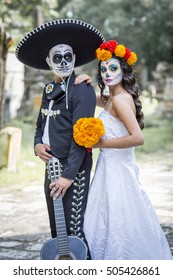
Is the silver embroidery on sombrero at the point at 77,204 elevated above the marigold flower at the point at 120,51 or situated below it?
below

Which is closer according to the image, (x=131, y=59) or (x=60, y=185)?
(x=60, y=185)

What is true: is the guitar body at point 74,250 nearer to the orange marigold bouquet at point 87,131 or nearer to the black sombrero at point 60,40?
the orange marigold bouquet at point 87,131

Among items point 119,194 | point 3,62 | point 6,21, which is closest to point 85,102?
point 119,194

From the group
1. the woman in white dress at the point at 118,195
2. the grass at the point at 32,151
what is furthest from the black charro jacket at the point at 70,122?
the grass at the point at 32,151

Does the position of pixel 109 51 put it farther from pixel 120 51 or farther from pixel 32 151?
pixel 32 151

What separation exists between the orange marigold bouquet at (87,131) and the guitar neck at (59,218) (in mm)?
251

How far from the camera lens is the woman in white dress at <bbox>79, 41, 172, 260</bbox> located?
11.5 ft

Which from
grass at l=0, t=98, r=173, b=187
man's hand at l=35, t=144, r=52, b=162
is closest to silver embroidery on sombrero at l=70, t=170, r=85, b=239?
man's hand at l=35, t=144, r=52, b=162

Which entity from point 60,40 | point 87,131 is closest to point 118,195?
point 87,131

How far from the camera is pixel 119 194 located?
11.6 ft

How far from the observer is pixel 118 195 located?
3.52 m

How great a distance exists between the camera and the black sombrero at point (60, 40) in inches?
133

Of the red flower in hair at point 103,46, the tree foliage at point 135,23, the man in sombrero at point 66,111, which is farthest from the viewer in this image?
the tree foliage at point 135,23

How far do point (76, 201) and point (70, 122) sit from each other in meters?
0.53
